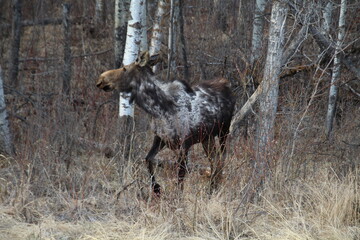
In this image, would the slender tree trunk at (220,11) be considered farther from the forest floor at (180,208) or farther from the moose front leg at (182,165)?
the forest floor at (180,208)

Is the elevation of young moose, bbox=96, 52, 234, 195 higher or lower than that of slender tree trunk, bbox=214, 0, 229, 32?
lower

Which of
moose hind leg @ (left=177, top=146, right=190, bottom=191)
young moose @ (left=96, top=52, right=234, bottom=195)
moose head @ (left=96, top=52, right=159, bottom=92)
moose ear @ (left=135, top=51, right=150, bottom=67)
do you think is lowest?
moose hind leg @ (left=177, top=146, right=190, bottom=191)

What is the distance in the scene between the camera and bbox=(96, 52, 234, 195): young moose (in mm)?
8133

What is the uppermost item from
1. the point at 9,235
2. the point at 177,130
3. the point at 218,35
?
the point at 218,35

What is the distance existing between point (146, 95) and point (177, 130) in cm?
73

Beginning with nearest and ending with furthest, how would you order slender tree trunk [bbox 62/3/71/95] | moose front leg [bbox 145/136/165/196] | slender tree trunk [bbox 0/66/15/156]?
1. moose front leg [bbox 145/136/165/196]
2. slender tree trunk [bbox 0/66/15/156]
3. slender tree trunk [bbox 62/3/71/95]

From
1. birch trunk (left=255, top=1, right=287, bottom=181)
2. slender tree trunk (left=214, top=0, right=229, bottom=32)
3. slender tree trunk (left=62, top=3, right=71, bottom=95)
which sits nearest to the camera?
birch trunk (left=255, top=1, right=287, bottom=181)

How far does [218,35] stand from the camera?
594 inches

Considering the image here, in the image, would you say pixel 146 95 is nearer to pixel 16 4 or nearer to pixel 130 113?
pixel 130 113

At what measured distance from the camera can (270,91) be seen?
734 cm

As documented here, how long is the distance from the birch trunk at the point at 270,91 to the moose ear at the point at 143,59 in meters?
1.85

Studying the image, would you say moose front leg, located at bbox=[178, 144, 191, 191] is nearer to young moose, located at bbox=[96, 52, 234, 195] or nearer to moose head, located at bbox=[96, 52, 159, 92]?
young moose, located at bbox=[96, 52, 234, 195]

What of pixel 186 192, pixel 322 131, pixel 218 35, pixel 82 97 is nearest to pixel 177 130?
pixel 186 192

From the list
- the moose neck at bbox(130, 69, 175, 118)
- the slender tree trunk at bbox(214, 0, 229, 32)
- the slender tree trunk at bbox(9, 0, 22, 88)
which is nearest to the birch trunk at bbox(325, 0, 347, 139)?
the moose neck at bbox(130, 69, 175, 118)
